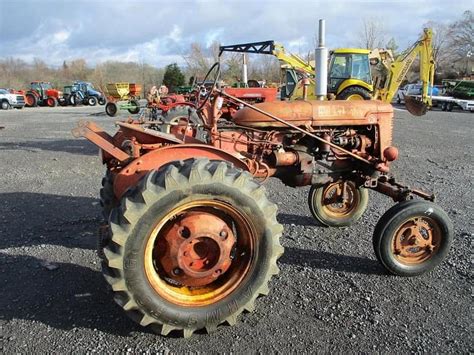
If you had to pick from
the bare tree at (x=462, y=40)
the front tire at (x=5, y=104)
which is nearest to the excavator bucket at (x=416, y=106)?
the front tire at (x=5, y=104)

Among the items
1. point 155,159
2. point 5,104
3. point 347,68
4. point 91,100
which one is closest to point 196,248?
point 155,159

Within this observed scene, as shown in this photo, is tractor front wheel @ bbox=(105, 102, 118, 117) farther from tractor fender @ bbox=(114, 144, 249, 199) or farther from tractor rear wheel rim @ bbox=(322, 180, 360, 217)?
tractor fender @ bbox=(114, 144, 249, 199)

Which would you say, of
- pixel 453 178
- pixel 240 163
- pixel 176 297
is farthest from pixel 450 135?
pixel 176 297

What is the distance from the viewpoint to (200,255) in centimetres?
277

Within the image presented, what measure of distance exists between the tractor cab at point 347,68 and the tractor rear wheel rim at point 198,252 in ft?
40.8

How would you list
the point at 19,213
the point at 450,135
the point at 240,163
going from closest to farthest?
the point at 240,163, the point at 19,213, the point at 450,135

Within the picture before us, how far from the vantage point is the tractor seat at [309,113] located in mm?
3664

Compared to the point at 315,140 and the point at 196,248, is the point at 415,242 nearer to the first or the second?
the point at 315,140

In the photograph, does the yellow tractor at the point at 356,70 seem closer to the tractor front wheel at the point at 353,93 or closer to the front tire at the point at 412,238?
the tractor front wheel at the point at 353,93

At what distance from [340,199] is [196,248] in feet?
7.57

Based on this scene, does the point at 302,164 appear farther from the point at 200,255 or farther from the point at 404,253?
the point at 200,255

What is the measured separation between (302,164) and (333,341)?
5.43ft

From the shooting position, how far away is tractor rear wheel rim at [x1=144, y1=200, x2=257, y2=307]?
2691mm

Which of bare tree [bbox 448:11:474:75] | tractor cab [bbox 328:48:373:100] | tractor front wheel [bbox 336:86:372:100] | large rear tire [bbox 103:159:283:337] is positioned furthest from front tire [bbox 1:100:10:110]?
bare tree [bbox 448:11:474:75]
